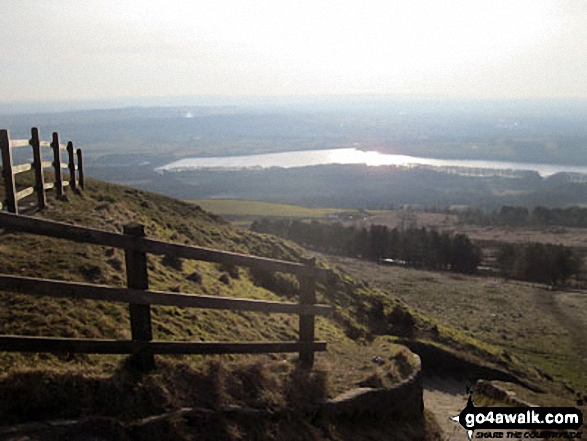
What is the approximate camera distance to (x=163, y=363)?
20.3 feet

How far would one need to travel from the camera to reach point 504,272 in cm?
6706

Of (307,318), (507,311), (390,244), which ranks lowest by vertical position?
(390,244)

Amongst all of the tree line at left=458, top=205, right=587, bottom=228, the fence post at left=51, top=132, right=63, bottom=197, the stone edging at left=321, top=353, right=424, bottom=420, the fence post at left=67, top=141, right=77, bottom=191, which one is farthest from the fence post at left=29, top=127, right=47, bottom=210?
the tree line at left=458, top=205, right=587, bottom=228

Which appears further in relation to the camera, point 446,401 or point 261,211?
point 261,211

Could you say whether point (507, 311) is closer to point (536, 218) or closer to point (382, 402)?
point (382, 402)

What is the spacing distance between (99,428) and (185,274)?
9.04 meters

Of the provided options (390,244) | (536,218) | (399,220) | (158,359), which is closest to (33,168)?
(158,359)

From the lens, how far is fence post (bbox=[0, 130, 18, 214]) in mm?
11852

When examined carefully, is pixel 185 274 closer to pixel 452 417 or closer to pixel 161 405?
pixel 452 417

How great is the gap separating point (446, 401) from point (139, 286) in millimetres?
9923

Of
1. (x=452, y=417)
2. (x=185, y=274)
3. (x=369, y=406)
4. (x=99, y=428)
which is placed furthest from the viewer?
(x=185, y=274)

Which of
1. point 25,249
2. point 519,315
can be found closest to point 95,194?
point 25,249

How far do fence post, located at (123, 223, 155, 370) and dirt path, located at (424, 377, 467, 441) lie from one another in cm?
524

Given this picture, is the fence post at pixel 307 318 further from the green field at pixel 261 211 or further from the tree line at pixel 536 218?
the tree line at pixel 536 218
